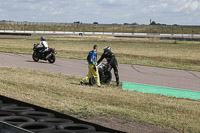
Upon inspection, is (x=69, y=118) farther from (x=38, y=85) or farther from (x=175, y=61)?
(x=175, y=61)

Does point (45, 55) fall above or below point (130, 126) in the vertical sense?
above

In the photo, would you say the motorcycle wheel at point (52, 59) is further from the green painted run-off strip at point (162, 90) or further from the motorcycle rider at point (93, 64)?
the motorcycle rider at point (93, 64)

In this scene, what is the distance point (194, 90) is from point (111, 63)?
3910 mm

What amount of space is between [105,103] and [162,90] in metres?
5.37

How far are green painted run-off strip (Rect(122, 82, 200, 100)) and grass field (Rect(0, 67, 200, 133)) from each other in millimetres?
1138

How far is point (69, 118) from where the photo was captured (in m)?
6.07

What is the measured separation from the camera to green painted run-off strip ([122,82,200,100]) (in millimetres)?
15875

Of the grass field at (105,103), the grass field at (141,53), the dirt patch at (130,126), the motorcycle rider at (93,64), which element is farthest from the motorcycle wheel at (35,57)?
the dirt patch at (130,126)

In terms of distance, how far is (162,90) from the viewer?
17016 millimetres

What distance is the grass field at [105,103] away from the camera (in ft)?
33.6

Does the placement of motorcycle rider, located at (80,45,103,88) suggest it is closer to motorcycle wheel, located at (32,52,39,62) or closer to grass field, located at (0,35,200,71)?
grass field, located at (0,35,200,71)

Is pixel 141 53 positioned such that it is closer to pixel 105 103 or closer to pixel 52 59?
pixel 52 59

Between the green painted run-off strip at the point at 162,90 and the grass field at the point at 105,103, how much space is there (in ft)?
3.73

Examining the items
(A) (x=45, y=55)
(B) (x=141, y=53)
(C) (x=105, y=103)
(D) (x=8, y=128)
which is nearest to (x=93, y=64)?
(C) (x=105, y=103)
